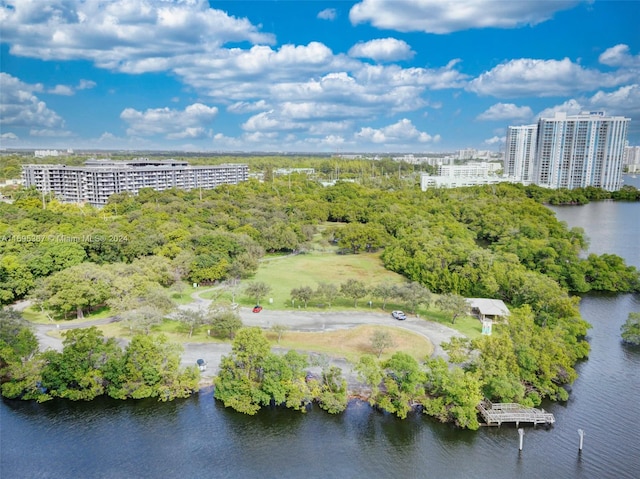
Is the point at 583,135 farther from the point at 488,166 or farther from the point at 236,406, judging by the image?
the point at 236,406

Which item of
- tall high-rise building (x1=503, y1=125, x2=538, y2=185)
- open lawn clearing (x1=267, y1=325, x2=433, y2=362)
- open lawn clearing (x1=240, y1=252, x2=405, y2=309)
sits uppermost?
tall high-rise building (x1=503, y1=125, x2=538, y2=185)

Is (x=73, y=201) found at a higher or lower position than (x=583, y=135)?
lower

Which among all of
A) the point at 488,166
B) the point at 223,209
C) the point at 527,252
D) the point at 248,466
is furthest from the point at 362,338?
the point at 488,166

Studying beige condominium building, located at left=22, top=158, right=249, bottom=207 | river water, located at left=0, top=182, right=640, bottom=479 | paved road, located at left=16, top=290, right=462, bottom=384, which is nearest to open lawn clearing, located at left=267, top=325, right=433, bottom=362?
paved road, located at left=16, top=290, right=462, bottom=384

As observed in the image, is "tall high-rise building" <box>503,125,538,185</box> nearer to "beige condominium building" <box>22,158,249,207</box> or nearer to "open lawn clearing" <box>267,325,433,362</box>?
"beige condominium building" <box>22,158,249,207</box>

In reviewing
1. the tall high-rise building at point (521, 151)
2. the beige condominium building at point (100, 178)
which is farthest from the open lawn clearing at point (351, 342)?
the tall high-rise building at point (521, 151)
